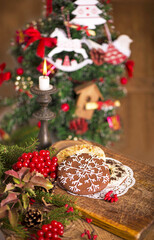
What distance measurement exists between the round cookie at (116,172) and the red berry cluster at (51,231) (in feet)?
0.91

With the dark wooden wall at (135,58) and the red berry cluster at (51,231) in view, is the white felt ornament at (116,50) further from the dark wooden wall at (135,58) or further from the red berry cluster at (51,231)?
the red berry cluster at (51,231)

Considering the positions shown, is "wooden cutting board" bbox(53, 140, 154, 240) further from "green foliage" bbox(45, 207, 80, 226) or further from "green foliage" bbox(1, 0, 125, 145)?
"green foliage" bbox(1, 0, 125, 145)

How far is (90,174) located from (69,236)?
24cm

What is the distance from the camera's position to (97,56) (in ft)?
6.39

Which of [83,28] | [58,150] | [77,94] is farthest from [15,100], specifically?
[58,150]

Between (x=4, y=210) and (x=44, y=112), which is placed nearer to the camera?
(x=4, y=210)

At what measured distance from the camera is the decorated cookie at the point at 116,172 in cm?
119

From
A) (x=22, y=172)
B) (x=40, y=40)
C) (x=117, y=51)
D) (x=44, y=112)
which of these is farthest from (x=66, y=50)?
(x=22, y=172)

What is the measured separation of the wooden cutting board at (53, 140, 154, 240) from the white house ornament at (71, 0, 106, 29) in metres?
0.93

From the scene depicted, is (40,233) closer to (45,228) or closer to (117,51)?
(45,228)

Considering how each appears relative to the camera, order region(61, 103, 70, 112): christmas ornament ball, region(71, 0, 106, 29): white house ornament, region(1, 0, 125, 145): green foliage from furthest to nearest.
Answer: region(61, 103, 70, 112): christmas ornament ball, region(1, 0, 125, 145): green foliage, region(71, 0, 106, 29): white house ornament

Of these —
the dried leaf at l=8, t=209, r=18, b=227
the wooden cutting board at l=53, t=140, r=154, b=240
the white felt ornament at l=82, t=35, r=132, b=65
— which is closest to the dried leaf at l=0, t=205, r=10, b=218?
the dried leaf at l=8, t=209, r=18, b=227

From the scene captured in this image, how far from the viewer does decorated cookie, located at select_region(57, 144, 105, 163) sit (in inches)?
50.5

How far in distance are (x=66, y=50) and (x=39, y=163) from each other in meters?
0.83
